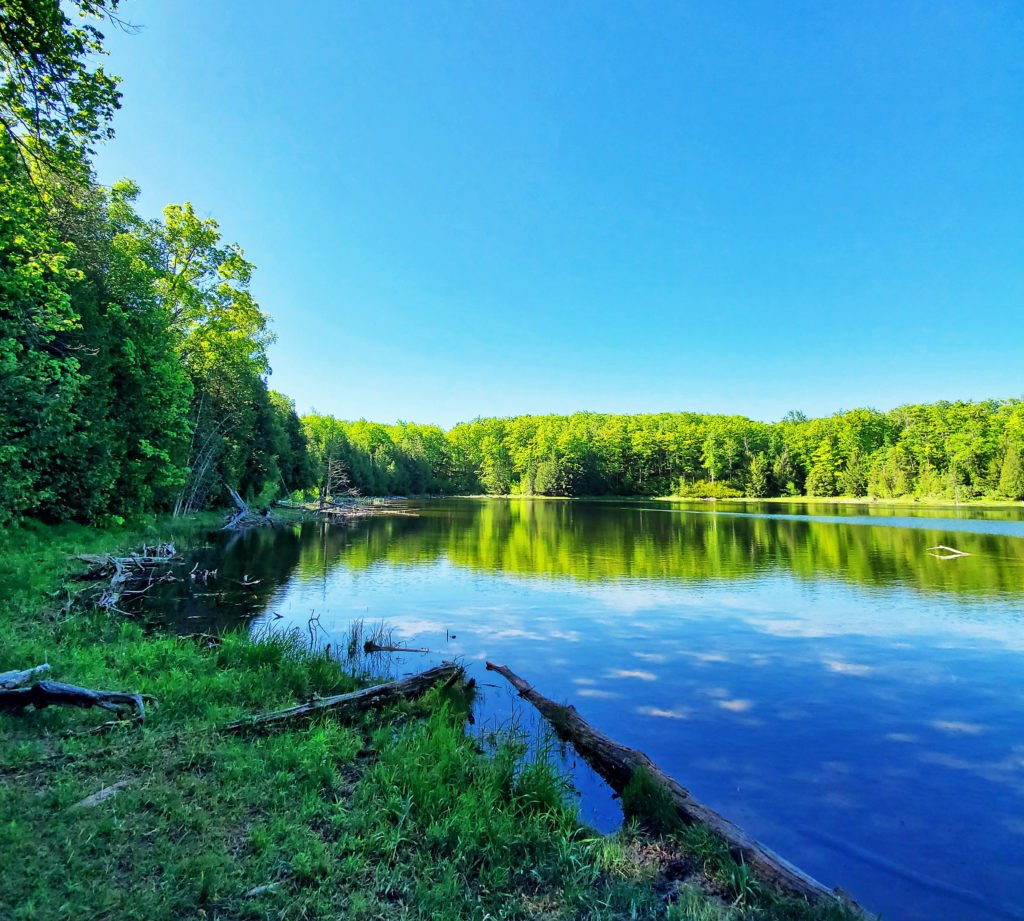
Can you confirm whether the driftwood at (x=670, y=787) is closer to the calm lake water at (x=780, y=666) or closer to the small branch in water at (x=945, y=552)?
the calm lake water at (x=780, y=666)

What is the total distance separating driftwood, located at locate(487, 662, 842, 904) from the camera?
4910 mm

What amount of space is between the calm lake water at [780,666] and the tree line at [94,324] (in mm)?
5817

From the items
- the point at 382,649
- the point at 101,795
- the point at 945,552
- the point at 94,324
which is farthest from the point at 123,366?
the point at 945,552

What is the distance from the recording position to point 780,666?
12.5 m

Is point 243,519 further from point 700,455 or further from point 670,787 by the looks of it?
point 700,455

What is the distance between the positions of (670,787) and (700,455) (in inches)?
4704

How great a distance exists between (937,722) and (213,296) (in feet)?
115

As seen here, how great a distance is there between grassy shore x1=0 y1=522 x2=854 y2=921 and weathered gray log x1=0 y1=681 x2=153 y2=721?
0.46 ft

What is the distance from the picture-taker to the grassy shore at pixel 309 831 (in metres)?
3.99

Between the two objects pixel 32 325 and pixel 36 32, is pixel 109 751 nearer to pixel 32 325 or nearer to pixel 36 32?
pixel 36 32

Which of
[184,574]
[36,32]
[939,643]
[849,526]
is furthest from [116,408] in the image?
[849,526]

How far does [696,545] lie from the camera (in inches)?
1366

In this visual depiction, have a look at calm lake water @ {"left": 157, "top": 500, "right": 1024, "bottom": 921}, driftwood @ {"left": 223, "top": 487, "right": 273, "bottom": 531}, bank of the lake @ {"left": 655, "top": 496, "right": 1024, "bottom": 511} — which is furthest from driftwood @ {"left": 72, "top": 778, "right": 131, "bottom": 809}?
bank of the lake @ {"left": 655, "top": 496, "right": 1024, "bottom": 511}

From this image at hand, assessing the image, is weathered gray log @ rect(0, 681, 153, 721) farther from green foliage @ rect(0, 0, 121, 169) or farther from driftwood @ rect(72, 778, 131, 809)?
green foliage @ rect(0, 0, 121, 169)
